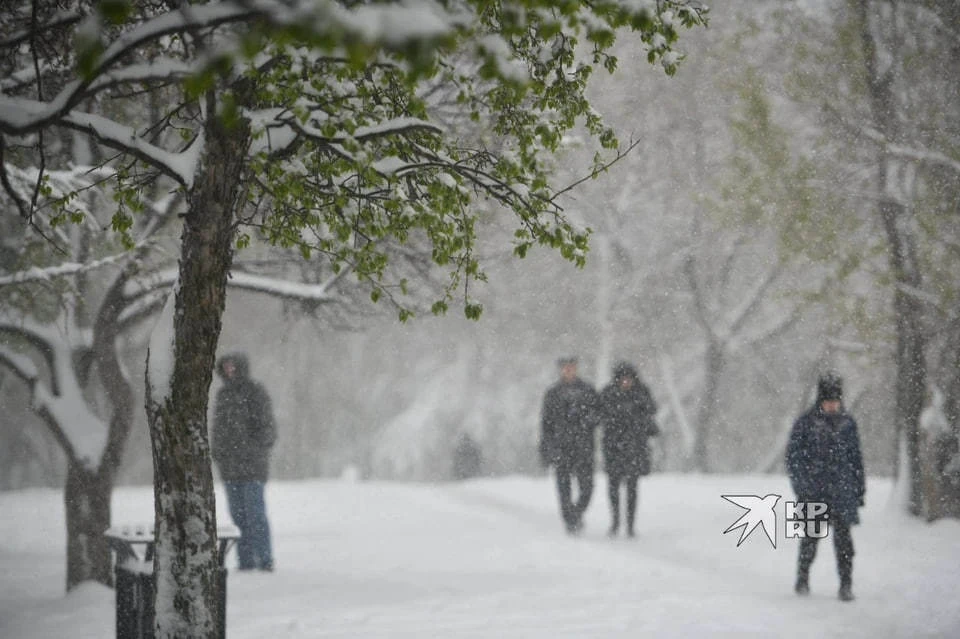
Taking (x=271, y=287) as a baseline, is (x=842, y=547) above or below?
below

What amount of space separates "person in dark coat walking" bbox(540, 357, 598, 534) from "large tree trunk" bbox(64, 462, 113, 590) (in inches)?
203

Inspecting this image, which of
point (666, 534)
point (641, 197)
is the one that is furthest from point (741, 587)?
point (641, 197)

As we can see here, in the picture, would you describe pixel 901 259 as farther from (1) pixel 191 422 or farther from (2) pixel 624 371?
(1) pixel 191 422

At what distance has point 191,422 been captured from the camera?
201 inches

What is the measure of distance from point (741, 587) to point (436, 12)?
7.12 metres

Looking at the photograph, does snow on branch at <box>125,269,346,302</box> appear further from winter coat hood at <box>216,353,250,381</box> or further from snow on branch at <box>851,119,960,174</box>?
snow on branch at <box>851,119,960,174</box>

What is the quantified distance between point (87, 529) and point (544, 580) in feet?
14.3

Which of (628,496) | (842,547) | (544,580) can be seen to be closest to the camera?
(842,547)

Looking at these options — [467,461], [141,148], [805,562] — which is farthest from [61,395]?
[467,461]

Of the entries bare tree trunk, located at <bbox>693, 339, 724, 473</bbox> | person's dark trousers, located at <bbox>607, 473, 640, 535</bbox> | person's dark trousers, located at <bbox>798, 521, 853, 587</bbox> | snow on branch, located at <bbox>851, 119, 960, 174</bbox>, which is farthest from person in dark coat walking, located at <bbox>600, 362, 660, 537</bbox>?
bare tree trunk, located at <bbox>693, 339, 724, 473</bbox>

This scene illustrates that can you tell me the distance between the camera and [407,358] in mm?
35344

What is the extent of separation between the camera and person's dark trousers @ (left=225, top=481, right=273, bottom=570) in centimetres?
948

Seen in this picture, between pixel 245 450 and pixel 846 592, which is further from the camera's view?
pixel 245 450

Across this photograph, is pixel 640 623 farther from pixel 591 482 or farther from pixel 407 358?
pixel 407 358
